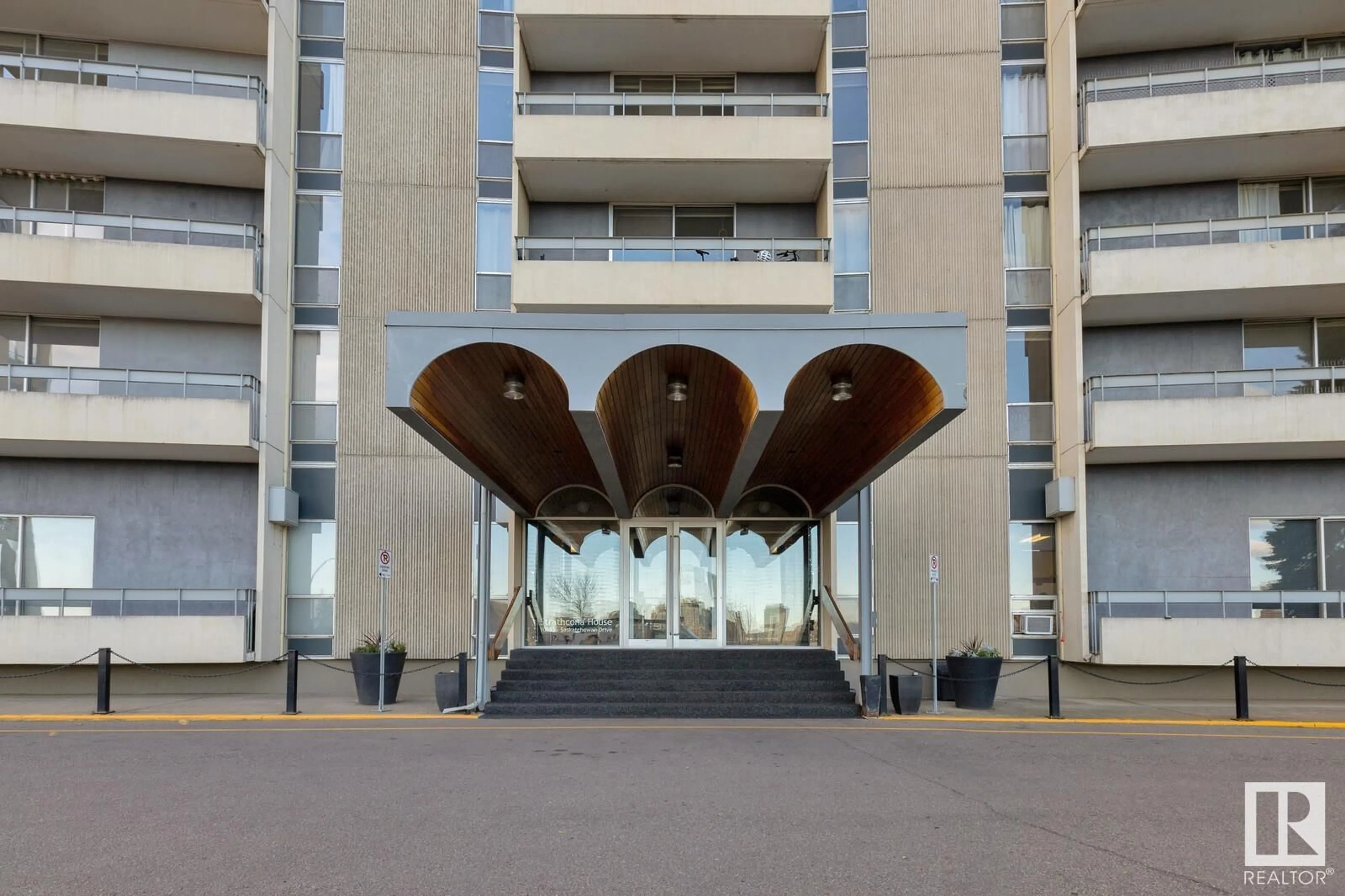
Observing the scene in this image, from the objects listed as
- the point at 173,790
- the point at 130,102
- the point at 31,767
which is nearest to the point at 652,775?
the point at 173,790

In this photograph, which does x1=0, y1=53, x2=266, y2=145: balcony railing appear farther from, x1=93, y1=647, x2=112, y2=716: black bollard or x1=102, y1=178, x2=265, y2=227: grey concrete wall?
x1=93, y1=647, x2=112, y2=716: black bollard

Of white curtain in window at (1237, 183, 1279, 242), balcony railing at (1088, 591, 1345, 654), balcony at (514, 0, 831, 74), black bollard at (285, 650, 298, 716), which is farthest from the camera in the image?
white curtain in window at (1237, 183, 1279, 242)

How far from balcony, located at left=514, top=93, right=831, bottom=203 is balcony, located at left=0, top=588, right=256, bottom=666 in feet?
34.4

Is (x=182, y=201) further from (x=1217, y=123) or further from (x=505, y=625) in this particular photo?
(x=1217, y=123)

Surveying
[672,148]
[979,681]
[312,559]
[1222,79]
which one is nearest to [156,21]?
[672,148]

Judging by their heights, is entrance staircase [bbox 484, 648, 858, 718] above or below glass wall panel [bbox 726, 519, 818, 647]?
below

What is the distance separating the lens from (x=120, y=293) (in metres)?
19.3

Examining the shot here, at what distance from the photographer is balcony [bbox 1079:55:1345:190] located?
18.7m

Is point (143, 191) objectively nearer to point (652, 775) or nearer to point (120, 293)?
point (120, 293)

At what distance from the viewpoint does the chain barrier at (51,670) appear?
57.2ft

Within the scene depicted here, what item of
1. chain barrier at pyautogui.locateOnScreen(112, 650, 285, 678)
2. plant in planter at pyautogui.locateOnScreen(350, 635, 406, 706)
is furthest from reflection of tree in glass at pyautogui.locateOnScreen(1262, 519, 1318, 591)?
chain barrier at pyautogui.locateOnScreen(112, 650, 285, 678)

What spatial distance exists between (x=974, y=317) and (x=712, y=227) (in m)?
5.94

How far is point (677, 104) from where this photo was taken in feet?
68.7

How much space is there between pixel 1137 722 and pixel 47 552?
20.2 metres
